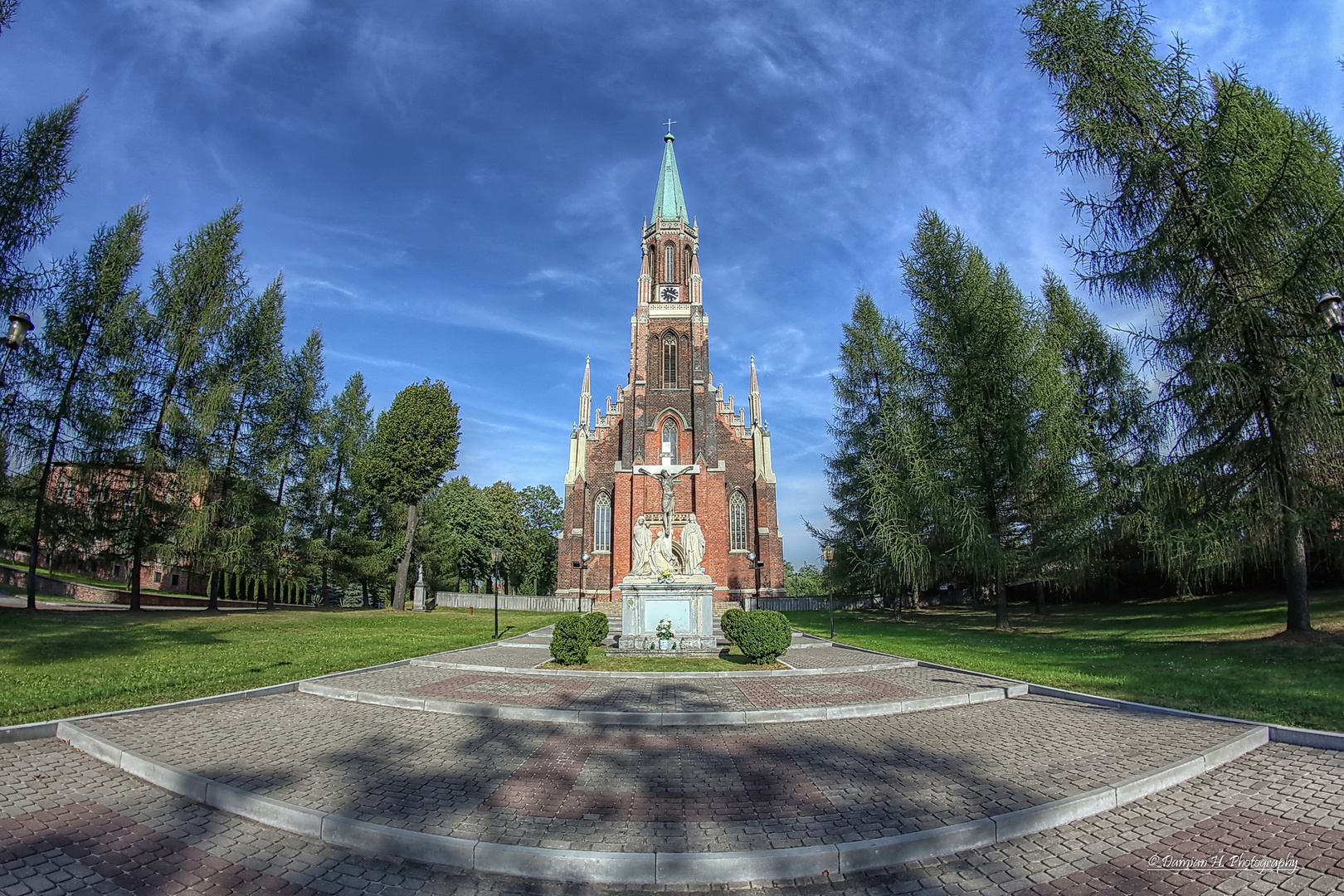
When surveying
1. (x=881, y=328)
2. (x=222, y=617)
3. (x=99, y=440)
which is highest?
(x=881, y=328)

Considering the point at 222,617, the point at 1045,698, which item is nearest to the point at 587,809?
the point at 1045,698

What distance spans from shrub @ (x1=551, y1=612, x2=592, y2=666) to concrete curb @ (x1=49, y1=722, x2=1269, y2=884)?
733 cm

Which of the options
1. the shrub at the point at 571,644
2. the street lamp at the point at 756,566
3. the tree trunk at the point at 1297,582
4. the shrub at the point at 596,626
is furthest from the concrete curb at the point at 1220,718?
the street lamp at the point at 756,566

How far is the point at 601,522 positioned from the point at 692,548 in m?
22.4

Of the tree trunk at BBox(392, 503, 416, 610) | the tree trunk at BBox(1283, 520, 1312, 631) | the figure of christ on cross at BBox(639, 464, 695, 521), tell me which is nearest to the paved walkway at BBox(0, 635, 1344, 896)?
the tree trunk at BBox(1283, 520, 1312, 631)

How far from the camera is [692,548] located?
16.2 metres

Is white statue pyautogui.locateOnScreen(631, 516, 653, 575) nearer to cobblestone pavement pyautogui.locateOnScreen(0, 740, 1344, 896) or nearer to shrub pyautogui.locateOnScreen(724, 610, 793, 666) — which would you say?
shrub pyautogui.locateOnScreen(724, 610, 793, 666)

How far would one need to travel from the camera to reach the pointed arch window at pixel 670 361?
130 feet

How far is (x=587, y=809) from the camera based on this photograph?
4320 millimetres

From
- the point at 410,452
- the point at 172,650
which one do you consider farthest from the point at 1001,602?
the point at 410,452

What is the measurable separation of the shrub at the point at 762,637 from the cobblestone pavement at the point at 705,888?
7570 mm

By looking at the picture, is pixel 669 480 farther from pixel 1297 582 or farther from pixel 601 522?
pixel 601 522

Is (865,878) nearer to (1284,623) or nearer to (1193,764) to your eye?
(1193,764)

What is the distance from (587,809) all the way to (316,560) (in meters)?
30.4
